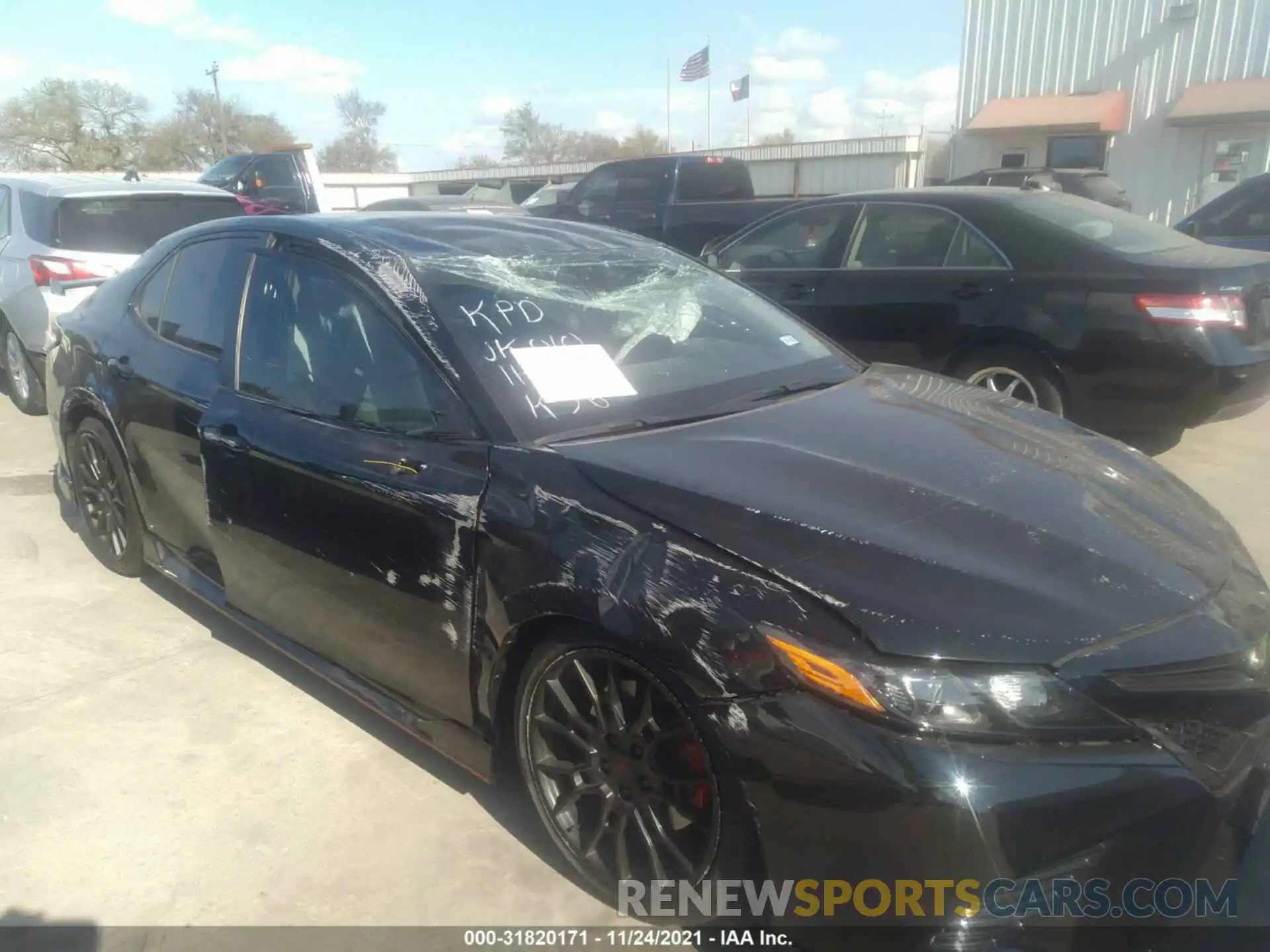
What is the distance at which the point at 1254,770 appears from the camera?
192cm

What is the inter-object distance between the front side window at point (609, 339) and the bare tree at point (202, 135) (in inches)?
A: 1971

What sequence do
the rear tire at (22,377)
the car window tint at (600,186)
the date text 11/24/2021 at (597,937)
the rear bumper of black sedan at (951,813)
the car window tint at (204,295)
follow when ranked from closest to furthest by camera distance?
the rear bumper of black sedan at (951,813)
the date text 11/24/2021 at (597,937)
the car window tint at (204,295)
the rear tire at (22,377)
the car window tint at (600,186)

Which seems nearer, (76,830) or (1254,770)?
(1254,770)

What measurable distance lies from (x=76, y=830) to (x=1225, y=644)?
2835mm

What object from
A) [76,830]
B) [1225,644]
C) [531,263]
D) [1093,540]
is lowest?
[76,830]

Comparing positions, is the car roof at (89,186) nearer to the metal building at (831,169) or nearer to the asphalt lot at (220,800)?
the asphalt lot at (220,800)

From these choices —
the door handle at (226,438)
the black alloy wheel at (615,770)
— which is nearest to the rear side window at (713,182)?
the door handle at (226,438)

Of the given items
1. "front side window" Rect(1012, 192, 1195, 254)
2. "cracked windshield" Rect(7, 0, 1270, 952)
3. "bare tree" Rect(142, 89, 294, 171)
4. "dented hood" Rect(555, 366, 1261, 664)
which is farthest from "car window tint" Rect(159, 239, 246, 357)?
"bare tree" Rect(142, 89, 294, 171)

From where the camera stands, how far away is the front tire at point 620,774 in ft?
6.43

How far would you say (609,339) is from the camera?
111 inches

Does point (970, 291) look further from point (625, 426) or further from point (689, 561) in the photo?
point (689, 561)

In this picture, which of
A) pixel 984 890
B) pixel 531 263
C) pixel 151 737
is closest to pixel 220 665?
pixel 151 737

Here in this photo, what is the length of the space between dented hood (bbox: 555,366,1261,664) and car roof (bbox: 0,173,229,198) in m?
5.92

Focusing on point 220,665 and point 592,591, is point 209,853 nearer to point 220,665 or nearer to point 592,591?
point 220,665
